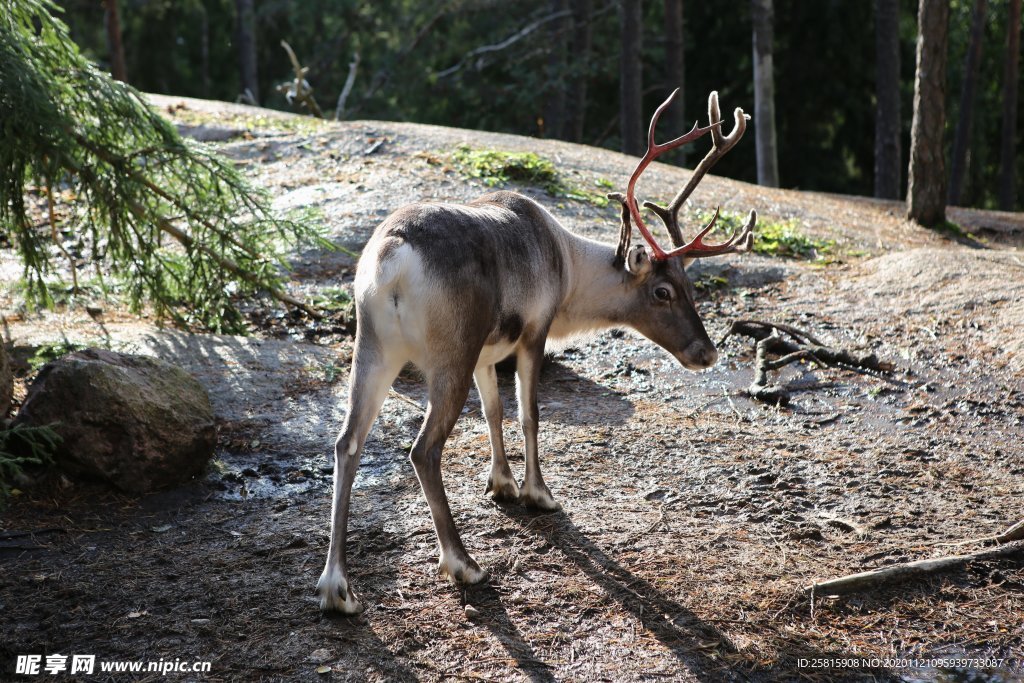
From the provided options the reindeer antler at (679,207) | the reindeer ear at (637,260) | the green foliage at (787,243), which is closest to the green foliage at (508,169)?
the green foliage at (787,243)

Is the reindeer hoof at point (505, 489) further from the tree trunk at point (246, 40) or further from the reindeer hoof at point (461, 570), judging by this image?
the tree trunk at point (246, 40)

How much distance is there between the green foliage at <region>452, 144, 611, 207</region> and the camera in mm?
11086

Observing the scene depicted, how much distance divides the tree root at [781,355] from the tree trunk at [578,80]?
13362 mm

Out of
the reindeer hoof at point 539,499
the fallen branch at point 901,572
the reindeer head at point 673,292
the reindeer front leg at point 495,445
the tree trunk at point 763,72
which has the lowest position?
the fallen branch at point 901,572

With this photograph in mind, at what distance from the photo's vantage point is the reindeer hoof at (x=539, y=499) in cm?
529

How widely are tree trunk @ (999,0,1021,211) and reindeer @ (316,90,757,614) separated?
16.0 m

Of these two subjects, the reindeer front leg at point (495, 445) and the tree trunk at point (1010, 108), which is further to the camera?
the tree trunk at point (1010, 108)

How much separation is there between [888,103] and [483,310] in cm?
1495

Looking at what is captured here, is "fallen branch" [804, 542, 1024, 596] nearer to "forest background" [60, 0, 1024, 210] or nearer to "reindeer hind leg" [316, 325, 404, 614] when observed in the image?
"reindeer hind leg" [316, 325, 404, 614]

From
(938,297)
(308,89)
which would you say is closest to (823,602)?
(938,297)

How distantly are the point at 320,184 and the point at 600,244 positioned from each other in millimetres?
6326

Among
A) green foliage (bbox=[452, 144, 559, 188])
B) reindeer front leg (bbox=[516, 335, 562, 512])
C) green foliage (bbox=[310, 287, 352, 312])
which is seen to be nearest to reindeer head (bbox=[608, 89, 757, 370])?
reindeer front leg (bbox=[516, 335, 562, 512])

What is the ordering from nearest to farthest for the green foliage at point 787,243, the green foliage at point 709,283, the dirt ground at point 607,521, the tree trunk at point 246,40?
the dirt ground at point 607,521 < the green foliage at point 709,283 < the green foliage at point 787,243 < the tree trunk at point 246,40

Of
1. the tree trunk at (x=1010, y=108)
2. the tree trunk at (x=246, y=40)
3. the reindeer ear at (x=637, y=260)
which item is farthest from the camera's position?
the tree trunk at (x=246, y=40)
